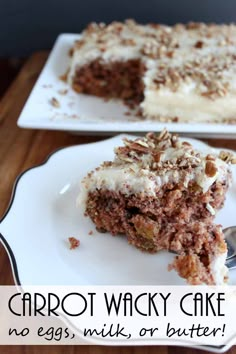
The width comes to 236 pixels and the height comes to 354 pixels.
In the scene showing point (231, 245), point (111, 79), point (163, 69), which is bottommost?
point (231, 245)

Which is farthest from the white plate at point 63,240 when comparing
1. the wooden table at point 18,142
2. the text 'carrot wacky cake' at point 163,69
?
the text 'carrot wacky cake' at point 163,69

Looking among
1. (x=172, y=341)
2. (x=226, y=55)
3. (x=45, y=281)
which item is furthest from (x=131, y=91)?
(x=172, y=341)

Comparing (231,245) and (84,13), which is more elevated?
(84,13)

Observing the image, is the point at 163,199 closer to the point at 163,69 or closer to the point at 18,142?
the point at 18,142

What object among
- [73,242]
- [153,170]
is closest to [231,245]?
[153,170]

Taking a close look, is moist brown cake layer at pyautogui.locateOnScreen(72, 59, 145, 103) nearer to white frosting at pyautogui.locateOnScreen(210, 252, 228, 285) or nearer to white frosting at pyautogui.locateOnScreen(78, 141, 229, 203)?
white frosting at pyautogui.locateOnScreen(78, 141, 229, 203)

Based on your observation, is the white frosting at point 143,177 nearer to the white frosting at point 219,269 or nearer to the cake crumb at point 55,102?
the white frosting at point 219,269

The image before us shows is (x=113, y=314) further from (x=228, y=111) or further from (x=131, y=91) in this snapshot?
(x=131, y=91)
